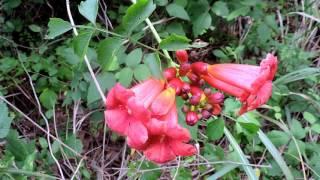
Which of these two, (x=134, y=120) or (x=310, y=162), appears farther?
(x=310, y=162)

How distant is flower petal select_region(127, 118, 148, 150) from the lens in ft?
5.14

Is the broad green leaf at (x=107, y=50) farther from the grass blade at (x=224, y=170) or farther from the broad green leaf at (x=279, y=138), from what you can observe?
the broad green leaf at (x=279, y=138)

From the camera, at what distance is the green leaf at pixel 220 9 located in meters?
3.11

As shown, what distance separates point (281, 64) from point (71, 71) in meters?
1.25

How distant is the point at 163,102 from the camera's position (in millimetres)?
1684


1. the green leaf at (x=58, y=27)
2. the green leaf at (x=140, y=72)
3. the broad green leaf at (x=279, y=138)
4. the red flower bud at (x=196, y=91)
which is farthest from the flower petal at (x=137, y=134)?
the broad green leaf at (x=279, y=138)

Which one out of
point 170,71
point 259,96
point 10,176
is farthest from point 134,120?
point 10,176

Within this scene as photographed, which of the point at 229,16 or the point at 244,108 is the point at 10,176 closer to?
the point at 244,108

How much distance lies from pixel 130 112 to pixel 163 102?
0.12 meters

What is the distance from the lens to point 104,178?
111 inches

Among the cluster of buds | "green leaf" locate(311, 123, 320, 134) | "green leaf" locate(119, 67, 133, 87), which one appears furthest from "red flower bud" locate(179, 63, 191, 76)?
"green leaf" locate(311, 123, 320, 134)

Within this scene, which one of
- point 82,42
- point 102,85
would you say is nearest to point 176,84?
point 82,42

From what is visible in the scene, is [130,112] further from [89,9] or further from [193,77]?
[89,9]

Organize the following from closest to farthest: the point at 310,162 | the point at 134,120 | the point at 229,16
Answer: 1. the point at 134,120
2. the point at 310,162
3. the point at 229,16
